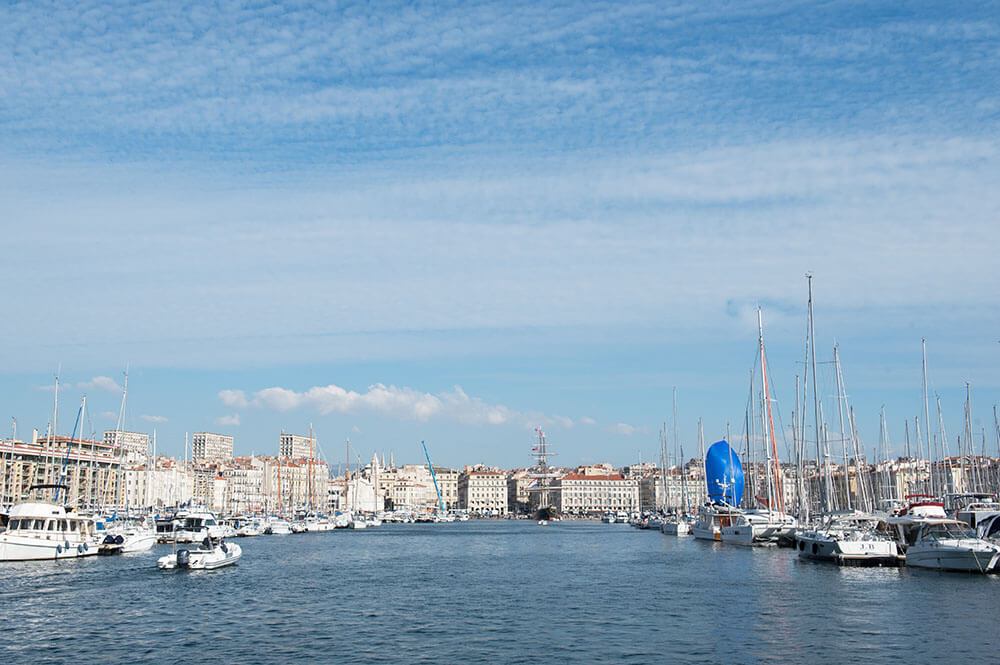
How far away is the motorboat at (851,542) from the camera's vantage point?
44.1 m

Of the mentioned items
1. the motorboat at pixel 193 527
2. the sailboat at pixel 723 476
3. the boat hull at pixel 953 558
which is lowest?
the boat hull at pixel 953 558

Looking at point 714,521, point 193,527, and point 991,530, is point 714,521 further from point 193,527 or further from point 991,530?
point 193,527

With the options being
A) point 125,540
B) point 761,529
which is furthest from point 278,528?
point 761,529

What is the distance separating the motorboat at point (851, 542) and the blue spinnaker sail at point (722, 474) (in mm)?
34343

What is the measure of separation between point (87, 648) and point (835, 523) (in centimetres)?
3902

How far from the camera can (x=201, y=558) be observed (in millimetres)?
47406

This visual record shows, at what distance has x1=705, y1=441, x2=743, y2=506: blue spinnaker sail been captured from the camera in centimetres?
8712

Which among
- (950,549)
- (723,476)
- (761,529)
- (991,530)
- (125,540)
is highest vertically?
(723,476)

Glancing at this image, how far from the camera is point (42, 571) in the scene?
4503cm

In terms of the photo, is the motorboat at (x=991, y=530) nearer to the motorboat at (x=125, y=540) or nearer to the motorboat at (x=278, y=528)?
the motorboat at (x=125, y=540)

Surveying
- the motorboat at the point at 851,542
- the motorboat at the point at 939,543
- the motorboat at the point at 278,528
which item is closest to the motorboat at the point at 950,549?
the motorboat at the point at 939,543

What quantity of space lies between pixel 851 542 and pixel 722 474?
141 feet

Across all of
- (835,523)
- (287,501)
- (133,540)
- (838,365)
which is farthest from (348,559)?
(287,501)

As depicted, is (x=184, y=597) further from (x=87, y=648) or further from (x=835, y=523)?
(x=835, y=523)
